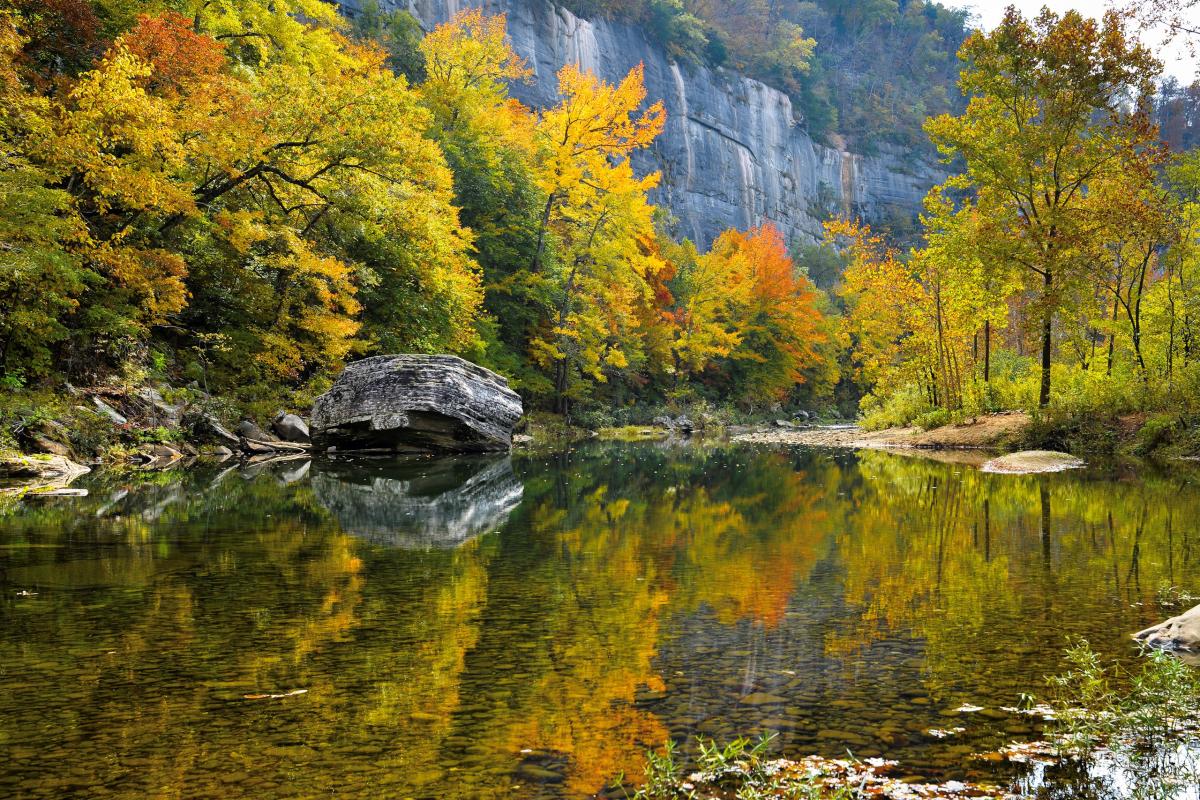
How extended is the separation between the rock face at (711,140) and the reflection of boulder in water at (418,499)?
3284 centimetres

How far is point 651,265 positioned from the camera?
3000cm

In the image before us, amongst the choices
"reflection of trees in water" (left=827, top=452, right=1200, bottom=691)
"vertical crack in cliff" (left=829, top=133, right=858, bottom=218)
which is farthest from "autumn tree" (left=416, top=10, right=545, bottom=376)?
"vertical crack in cliff" (left=829, top=133, right=858, bottom=218)

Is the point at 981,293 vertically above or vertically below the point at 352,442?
above

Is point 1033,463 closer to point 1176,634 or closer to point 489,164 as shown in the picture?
point 1176,634

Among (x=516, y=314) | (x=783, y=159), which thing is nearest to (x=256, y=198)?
(x=516, y=314)

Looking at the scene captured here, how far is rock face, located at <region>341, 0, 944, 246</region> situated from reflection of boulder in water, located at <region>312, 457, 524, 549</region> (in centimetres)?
3284

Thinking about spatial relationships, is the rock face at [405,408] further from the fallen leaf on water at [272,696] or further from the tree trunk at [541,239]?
the fallen leaf on water at [272,696]

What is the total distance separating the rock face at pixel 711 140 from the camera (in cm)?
5131

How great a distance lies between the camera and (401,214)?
20031mm

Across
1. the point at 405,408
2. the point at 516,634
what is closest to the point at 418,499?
the point at 516,634

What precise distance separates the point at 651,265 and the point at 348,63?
12321 millimetres

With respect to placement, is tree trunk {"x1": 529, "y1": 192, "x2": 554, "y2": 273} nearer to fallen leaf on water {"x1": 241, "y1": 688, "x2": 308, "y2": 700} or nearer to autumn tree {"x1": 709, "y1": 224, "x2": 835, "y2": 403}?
autumn tree {"x1": 709, "y1": 224, "x2": 835, "y2": 403}

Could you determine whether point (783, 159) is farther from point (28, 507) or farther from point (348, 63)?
point (28, 507)

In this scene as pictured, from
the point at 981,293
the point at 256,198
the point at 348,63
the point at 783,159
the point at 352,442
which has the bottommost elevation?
the point at 352,442
